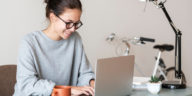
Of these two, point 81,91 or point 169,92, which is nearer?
point 81,91

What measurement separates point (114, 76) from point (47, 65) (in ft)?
1.41

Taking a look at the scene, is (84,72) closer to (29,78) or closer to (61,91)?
(29,78)

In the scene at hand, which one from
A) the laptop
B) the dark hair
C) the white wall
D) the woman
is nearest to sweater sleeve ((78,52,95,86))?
the woman

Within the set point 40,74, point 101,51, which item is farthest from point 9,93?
point 101,51

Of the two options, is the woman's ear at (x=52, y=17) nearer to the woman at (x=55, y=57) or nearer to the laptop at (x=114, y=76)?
the woman at (x=55, y=57)

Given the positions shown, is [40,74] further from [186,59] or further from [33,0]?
[186,59]

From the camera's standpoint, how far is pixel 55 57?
5.79 feet

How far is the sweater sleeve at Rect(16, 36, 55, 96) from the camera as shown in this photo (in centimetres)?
148

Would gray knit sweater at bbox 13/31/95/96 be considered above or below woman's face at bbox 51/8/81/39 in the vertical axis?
below

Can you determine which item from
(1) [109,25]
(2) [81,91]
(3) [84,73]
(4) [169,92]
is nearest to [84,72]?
(3) [84,73]

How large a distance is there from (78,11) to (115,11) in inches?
70.4

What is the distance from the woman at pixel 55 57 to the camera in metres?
1.53

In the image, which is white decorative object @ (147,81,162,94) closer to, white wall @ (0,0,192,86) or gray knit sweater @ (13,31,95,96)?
gray knit sweater @ (13,31,95,96)

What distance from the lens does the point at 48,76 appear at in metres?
1.74
